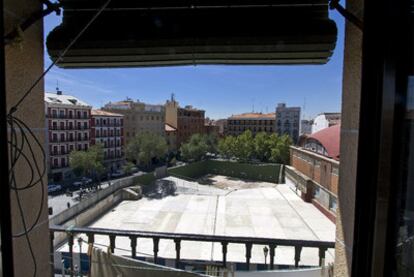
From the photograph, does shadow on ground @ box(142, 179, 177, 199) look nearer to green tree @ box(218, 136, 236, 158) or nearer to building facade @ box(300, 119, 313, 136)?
green tree @ box(218, 136, 236, 158)

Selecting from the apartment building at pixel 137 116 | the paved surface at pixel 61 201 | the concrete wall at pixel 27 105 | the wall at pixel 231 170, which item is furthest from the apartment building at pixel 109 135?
the concrete wall at pixel 27 105

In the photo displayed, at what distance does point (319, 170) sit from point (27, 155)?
1772 centimetres

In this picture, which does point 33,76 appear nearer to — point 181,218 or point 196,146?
point 181,218

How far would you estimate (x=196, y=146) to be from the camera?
102 ft

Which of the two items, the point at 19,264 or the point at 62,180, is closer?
the point at 19,264

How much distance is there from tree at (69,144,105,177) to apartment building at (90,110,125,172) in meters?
4.78

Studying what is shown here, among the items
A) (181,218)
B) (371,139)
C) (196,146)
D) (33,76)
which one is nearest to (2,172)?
(33,76)

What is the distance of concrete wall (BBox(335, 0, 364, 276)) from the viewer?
0.96 meters

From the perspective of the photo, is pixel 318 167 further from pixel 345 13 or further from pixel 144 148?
pixel 345 13

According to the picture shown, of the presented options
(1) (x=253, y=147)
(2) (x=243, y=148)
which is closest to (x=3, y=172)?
(2) (x=243, y=148)

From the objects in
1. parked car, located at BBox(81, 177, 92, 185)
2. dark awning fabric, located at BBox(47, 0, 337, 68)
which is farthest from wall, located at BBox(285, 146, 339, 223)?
parked car, located at BBox(81, 177, 92, 185)

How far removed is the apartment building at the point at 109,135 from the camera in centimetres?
2584

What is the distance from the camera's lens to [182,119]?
3916 centimetres

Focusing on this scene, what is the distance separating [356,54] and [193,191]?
21034mm
